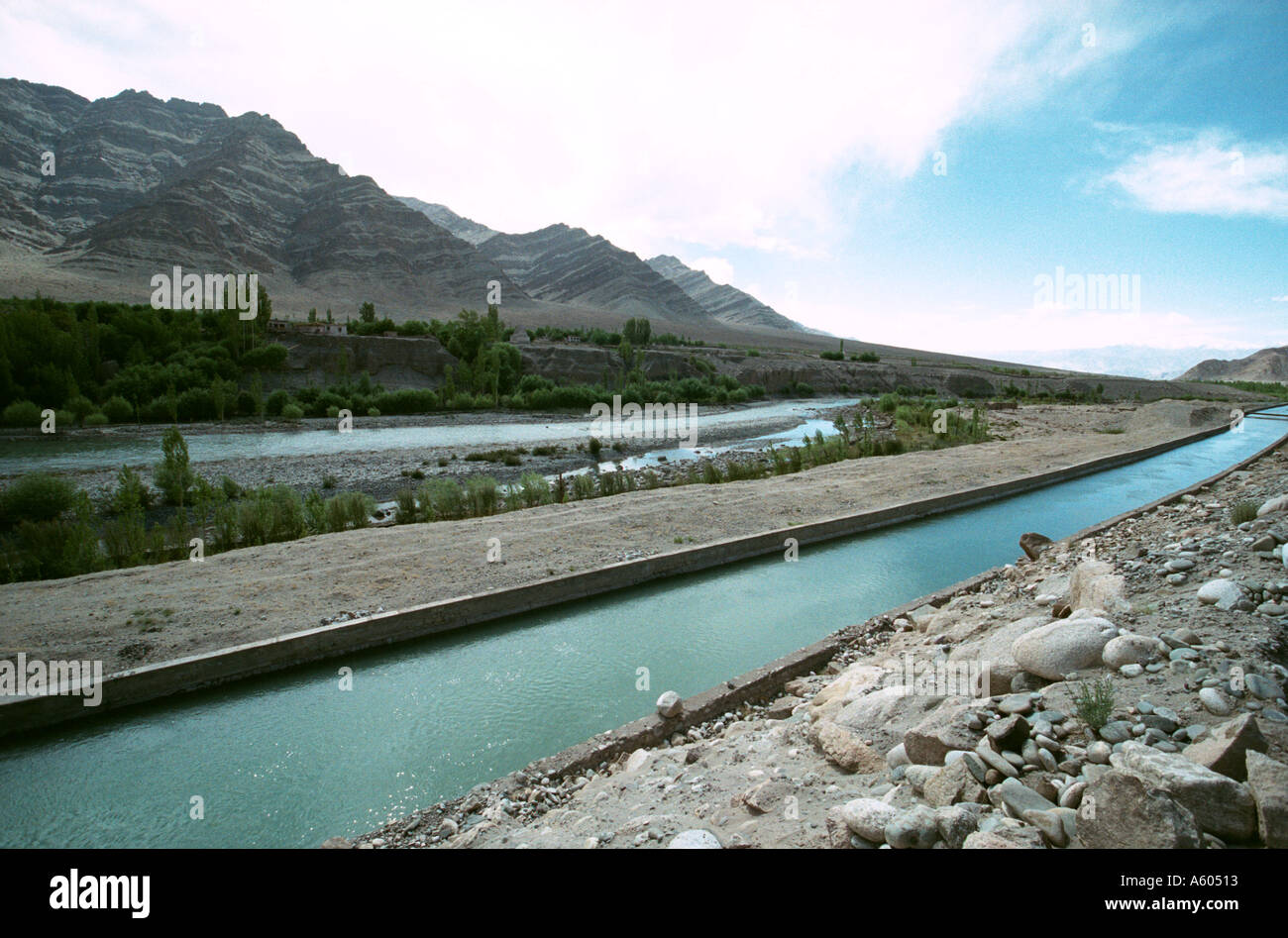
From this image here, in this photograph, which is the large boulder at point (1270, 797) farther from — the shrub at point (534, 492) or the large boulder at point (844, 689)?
the shrub at point (534, 492)

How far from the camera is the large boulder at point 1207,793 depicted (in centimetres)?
275

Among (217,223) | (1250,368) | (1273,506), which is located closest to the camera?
(1273,506)

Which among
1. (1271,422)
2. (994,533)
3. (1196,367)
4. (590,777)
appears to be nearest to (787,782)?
(590,777)

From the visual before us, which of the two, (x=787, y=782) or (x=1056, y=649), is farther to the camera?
(x=1056, y=649)

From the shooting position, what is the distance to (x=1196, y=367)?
12794 centimetres

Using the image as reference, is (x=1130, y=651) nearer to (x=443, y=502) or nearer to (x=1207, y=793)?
(x=1207, y=793)

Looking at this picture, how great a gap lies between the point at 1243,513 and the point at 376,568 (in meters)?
11.3

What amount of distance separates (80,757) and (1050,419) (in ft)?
128

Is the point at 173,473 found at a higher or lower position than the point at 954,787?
higher

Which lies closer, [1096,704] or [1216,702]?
[1216,702]

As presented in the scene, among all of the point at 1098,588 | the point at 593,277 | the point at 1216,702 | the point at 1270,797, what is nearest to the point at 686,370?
the point at 1098,588

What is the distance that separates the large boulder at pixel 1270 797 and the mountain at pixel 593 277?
12947 cm

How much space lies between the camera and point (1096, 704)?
3805 millimetres
